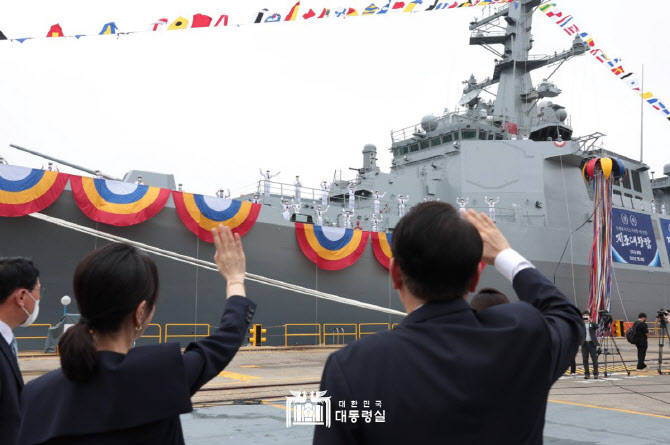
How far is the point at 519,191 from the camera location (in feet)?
67.9

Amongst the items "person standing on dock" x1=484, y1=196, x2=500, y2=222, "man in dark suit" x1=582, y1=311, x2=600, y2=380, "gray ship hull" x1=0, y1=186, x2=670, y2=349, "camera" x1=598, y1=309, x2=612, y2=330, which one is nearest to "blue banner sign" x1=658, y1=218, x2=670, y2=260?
"gray ship hull" x1=0, y1=186, x2=670, y2=349

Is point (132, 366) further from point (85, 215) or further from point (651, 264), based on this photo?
point (651, 264)

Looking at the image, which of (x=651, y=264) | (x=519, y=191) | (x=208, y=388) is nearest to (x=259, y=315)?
(x=208, y=388)

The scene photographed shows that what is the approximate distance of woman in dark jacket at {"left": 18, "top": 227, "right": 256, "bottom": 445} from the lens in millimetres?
1438

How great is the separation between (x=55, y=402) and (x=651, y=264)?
24.8m

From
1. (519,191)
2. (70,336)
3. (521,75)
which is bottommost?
(70,336)

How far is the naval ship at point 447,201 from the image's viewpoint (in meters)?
14.1

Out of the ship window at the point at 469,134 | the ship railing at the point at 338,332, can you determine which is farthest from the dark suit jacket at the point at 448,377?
the ship window at the point at 469,134

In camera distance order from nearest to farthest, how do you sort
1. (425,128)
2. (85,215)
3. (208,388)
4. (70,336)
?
(70,336), (208,388), (85,215), (425,128)

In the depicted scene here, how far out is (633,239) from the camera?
2109 cm

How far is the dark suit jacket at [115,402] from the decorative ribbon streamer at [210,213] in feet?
42.9

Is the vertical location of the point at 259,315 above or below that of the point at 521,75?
below

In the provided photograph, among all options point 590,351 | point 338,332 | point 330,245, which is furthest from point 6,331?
point 338,332

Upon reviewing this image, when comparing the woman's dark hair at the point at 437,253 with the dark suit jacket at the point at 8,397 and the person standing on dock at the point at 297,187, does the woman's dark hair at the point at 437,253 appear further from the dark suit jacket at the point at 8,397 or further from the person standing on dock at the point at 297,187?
the person standing on dock at the point at 297,187
